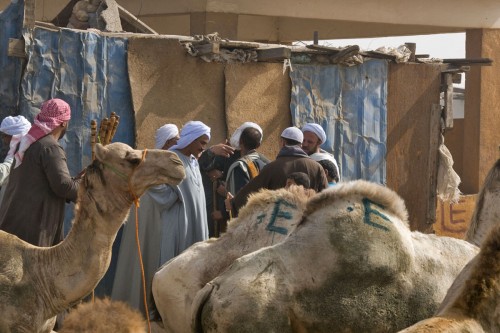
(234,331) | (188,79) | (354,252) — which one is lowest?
(234,331)

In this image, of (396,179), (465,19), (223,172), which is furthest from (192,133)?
(465,19)

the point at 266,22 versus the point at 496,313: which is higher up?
the point at 266,22

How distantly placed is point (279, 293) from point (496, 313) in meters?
1.45

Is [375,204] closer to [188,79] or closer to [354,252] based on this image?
[354,252]

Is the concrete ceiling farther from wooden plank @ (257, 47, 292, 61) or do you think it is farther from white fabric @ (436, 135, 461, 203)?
white fabric @ (436, 135, 461, 203)

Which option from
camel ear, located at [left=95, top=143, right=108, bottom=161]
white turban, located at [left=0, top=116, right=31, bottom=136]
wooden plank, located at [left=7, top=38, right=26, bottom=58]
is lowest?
camel ear, located at [left=95, top=143, right=108, bottom=161]

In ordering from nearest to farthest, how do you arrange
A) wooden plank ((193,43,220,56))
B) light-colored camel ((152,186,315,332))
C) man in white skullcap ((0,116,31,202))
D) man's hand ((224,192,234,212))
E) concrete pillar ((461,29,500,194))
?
1. light-colored camel ((152,186,315,332))
2. man's hand ((224,192,234,212))
3. man in white skullcap ((0,116,31,202))
4. wooden plank ((193,43,220,56))
5. concrete pillar ((461,29,500,194))

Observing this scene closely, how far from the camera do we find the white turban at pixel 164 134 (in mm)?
10070

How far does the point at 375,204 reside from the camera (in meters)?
5.70

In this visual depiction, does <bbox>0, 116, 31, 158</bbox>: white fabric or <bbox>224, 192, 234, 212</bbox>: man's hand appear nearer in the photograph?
<bbox>224, 192, 234, 212</bbox>: man's hand

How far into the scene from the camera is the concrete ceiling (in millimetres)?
14703

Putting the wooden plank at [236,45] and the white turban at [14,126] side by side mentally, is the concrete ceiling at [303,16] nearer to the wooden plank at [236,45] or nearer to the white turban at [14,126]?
the wooden plank at [236,45]

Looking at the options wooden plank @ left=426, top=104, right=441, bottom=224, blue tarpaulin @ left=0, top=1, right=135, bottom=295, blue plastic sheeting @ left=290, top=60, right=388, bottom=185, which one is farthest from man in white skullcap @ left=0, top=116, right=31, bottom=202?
wooden plank @ left=426, top=104, right=441, bottom=224

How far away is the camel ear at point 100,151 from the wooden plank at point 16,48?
12.8ft
